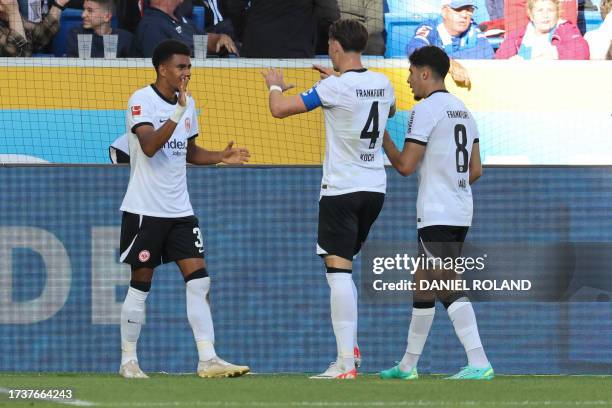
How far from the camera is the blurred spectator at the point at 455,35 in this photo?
12805 millimetres

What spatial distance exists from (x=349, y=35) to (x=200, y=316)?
1.90 metres

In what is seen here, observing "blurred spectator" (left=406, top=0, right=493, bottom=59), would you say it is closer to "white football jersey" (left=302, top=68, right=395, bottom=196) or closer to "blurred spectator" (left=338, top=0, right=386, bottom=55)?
"blurred spectator" (left=338, top=0, right=386, bottom=55)

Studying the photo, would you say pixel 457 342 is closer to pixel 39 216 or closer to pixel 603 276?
pixel 603 276

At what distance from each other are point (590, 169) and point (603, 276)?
2.48 ft

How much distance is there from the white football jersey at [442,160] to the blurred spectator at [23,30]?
568cm

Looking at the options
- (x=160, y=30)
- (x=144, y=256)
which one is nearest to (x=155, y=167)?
(x=144, y=256)

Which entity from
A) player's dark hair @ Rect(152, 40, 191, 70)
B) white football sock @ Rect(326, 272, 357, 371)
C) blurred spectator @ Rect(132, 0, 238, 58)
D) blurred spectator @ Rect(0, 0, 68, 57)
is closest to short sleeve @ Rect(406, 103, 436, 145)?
white football sock @ Rect(326, 272, 357, 371)

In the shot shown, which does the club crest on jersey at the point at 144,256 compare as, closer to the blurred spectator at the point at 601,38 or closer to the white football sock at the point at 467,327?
the white football sock at the point at 467,327

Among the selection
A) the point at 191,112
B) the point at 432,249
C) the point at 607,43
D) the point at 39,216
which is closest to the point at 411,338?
the point at 432,249

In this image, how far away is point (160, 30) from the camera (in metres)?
12.3

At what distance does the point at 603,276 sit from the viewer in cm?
927

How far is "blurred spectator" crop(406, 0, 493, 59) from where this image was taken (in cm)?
1280

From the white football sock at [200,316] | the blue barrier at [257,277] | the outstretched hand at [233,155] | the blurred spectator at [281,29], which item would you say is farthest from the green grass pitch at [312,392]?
the blurred spectator at [281,29]

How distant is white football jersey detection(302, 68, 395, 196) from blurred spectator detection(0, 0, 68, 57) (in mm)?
5594
